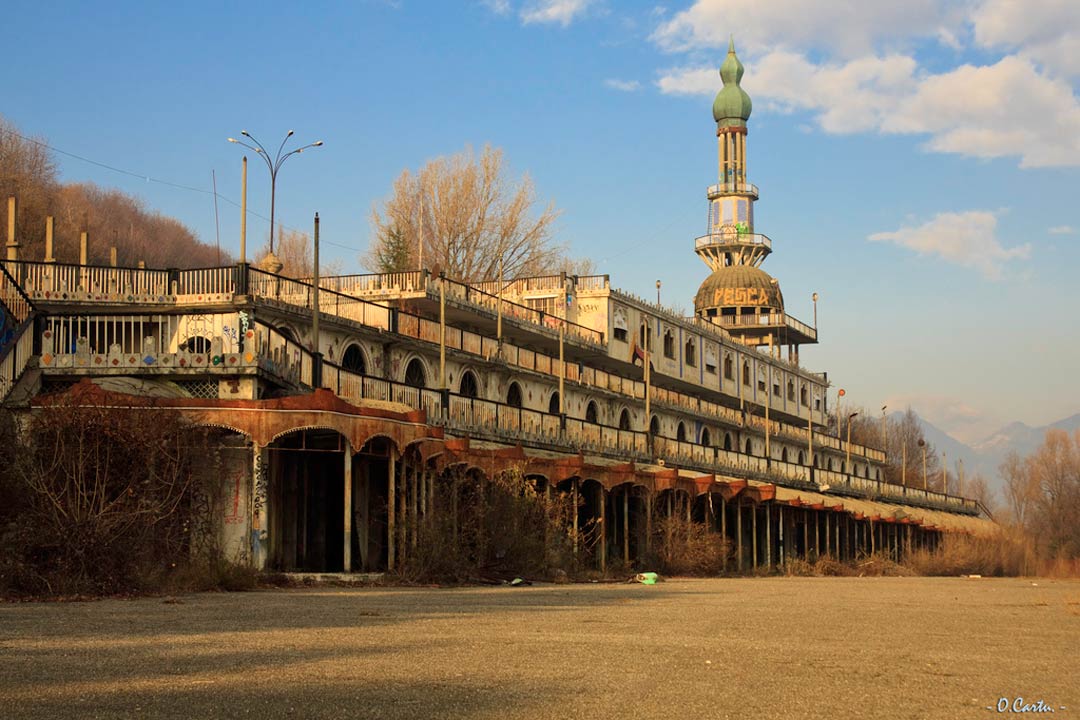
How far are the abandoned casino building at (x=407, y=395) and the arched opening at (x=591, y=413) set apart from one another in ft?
0.38

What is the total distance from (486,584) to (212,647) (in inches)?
553

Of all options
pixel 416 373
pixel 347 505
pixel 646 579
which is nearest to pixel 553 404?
pixel 416 373

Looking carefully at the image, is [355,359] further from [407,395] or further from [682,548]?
[682,548]

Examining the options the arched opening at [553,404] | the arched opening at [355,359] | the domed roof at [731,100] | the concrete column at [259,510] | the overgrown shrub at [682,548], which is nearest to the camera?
the concrete column at [259,510]

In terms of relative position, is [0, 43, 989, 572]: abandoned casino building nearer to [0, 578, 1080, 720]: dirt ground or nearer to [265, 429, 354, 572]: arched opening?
[265, 429, 354, 572]: arched opening

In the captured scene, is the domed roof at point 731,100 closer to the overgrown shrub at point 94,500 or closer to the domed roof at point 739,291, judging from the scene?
the domed roof at point 739,291

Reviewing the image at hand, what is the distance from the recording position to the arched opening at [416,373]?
43.1 m

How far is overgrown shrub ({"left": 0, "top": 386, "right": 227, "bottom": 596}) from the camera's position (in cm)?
1736

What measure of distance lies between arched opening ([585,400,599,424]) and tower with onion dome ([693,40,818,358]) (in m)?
36.4

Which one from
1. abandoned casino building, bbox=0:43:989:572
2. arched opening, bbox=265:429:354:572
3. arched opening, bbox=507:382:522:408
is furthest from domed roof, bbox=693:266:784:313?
arched opening, bbox=265:429:354:572

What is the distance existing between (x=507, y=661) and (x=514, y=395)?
41283 millimetres

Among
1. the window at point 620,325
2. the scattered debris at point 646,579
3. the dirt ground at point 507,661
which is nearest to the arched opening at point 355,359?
the scattered debris at point 646,579
